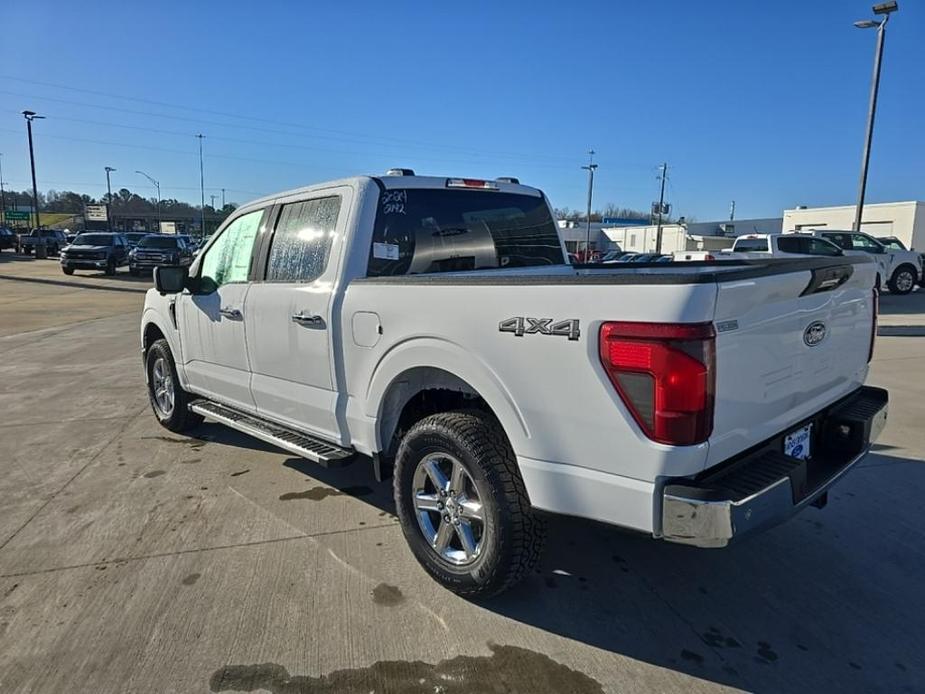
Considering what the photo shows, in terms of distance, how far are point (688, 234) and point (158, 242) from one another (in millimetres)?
59520

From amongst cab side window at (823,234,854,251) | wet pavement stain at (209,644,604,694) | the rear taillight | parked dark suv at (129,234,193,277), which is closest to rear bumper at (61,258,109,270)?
parked dark suv at (129,234,193,277)

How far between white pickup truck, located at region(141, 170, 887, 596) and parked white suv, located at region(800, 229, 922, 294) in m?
18.0

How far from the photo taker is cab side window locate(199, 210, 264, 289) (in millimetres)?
4406

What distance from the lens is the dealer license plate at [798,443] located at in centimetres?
272

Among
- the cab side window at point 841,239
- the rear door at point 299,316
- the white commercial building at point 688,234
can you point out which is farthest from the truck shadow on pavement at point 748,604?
the white commercial building at point 688,234

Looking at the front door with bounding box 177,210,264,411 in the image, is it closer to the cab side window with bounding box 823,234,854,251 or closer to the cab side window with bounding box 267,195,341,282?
the cab side window with bounding box 267,195,341,282

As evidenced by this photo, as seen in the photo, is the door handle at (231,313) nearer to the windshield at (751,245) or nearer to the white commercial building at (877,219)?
the windshield at (751,245)

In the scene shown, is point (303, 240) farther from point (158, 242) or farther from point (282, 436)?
point (158, 242)

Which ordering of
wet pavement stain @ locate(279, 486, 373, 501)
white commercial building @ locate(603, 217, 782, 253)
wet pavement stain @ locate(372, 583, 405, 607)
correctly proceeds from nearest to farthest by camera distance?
wet pavement stain @ locate(372, 583, 405, 607) < wet pavement stain @ locate(279, 486, 373, 501) < white commercial building @ locate(603, 217, 782, 253)

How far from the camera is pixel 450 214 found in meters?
3.99

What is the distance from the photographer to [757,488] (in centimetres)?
229

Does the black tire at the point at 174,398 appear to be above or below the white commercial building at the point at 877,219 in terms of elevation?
below

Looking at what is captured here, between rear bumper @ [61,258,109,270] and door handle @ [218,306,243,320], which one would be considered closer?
door handle @ [218,306,243,320]

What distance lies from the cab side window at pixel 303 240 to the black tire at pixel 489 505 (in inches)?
52.1
